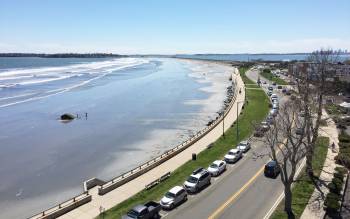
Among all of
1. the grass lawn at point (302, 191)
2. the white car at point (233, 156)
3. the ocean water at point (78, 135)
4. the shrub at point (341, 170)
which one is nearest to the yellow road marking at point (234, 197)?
the white car at point (233, 156)

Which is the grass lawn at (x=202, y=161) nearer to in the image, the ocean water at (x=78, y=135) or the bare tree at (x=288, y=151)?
the bare tree at (x=288, y=151)

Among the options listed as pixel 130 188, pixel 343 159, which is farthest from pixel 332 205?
pixel 130 188

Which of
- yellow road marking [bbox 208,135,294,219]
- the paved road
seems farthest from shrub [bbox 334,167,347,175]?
yellow road marking [bbox 208,135,294,219]

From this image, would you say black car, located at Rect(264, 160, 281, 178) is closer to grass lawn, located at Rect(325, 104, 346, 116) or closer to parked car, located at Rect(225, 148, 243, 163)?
parked car, located at Rect(225, 148, 243, 163)

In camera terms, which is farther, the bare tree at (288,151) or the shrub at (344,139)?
the shrub at (344,139)

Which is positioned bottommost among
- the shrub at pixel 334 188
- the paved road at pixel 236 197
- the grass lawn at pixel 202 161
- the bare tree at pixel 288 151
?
the grass lawn at pixel 202 161
